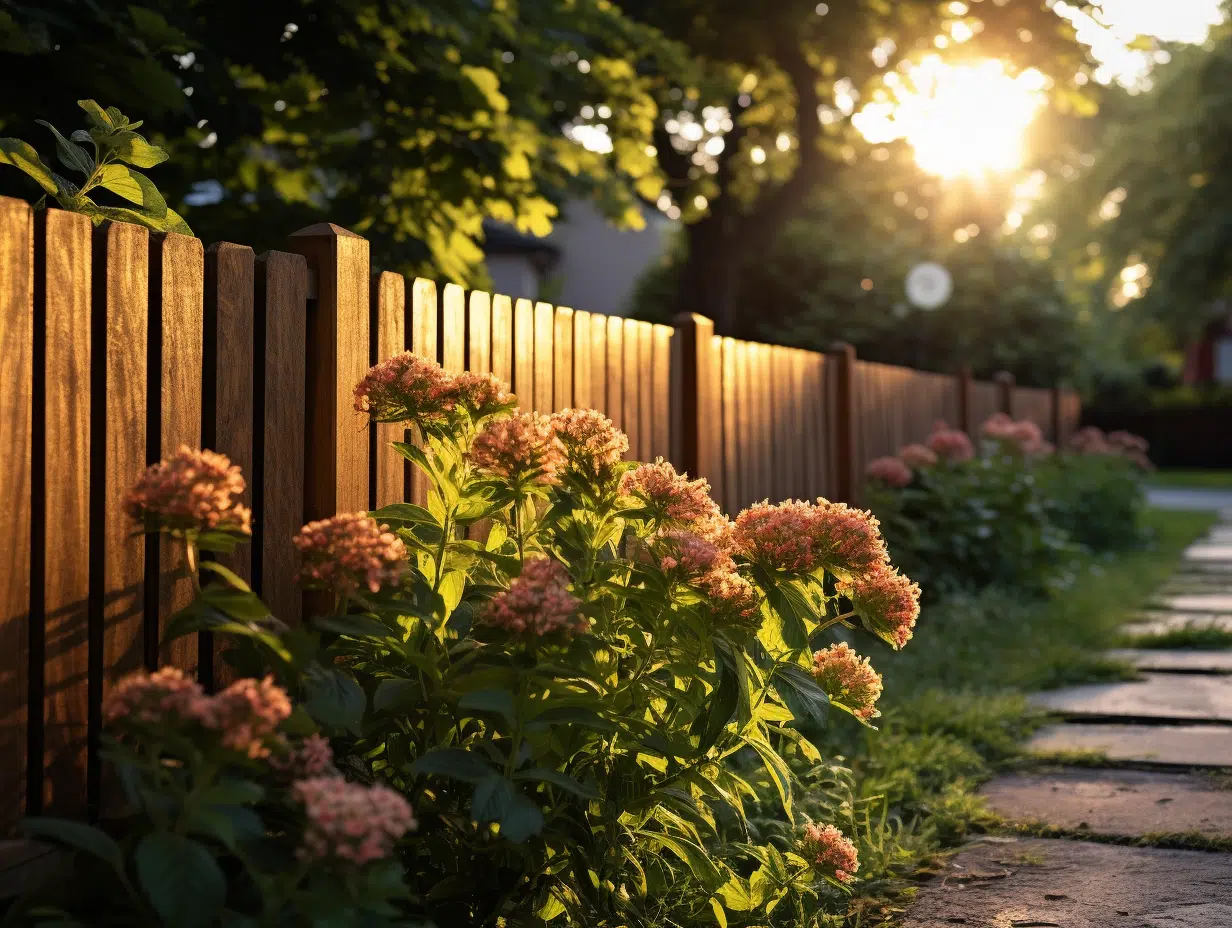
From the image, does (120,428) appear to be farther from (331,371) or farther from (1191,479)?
(1191,479)

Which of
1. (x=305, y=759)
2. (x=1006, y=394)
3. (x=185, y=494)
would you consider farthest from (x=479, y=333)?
(x=1006, y=394)

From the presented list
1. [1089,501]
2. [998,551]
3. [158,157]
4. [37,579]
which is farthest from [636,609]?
[1089,501]

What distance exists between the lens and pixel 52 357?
2590 mm

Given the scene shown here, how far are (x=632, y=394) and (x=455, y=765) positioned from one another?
309cm

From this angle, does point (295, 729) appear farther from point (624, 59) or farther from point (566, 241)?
point (566, 241)

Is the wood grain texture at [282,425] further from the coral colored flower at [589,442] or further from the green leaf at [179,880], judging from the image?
the green leaf at [179,880]

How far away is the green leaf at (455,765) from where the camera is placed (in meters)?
2.46

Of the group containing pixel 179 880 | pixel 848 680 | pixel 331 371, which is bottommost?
pixel 179 880

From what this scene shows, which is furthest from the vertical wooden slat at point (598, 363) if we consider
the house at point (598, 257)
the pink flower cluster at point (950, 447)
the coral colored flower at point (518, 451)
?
the house at point (598, 257)

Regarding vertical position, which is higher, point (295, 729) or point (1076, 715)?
point (295, 729)

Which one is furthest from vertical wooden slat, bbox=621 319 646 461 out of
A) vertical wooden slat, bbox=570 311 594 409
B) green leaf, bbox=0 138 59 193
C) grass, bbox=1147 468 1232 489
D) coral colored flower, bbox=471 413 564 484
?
grass, bbox=1147 468 1232 489

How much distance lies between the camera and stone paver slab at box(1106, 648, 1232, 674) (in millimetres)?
6863

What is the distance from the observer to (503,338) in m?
4.27

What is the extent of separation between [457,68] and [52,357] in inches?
197
